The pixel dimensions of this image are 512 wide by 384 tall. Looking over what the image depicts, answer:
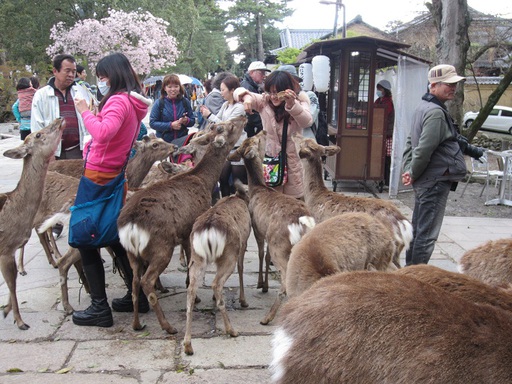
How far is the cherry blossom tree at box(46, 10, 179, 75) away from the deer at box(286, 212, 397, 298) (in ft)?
66.5

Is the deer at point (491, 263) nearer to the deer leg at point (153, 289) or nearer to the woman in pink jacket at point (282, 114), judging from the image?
the woman in pink jacket at point (282, 114)

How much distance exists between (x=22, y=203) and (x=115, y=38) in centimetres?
2192

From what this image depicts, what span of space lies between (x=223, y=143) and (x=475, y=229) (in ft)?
14.9

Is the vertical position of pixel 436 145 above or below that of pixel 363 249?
above

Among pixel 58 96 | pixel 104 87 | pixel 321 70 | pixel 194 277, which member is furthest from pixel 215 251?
pixel 321 70

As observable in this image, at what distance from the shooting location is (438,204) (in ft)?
15.3

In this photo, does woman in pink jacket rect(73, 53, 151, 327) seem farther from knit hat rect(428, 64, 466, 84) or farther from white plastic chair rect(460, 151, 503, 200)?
white plastic chair rect(460, 151, 503, 200)

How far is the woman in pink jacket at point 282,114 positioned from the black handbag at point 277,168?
0.21 feet

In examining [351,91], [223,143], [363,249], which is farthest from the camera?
[351,91]

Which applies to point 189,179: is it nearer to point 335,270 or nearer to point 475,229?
point 335,270

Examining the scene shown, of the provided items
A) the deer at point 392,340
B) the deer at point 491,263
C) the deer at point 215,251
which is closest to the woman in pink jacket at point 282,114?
the deer at point 215,251

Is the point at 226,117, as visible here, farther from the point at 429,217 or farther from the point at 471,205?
the point at 471,205

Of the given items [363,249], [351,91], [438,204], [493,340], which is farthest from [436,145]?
[351,91]

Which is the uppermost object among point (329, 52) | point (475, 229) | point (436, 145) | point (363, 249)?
point (329, 52)
